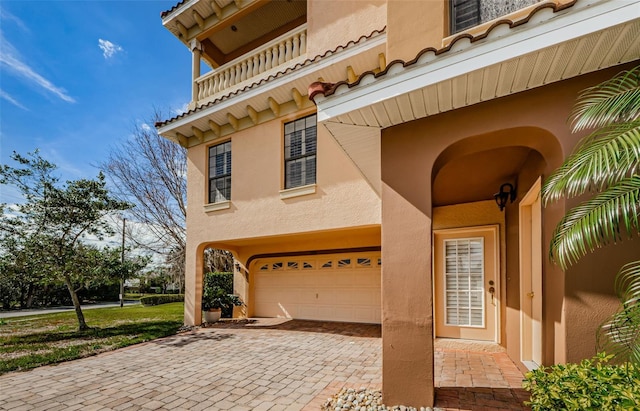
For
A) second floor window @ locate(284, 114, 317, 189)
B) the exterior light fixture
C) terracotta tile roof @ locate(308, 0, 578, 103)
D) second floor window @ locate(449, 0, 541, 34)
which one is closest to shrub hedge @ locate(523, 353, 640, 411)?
terracotta tile roof @ locate(308, 0, 578, 103)

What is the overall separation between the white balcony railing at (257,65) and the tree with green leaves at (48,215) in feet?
16.1

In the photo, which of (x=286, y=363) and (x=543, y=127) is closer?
(x=543, y=127)

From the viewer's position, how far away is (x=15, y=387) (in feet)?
17.4

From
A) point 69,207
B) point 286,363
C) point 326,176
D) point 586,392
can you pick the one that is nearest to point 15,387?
point 286,363

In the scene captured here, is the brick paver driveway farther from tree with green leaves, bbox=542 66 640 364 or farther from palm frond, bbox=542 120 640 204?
palm frond, bbox=542 120 640 204

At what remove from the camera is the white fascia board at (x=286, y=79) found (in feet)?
24.1

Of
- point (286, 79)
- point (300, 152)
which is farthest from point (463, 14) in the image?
point (300, 152)

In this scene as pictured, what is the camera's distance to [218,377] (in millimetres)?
5547

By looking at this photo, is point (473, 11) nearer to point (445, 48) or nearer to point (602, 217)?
point (445, 48)

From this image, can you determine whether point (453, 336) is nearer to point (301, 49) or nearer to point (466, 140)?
point (466, 140)

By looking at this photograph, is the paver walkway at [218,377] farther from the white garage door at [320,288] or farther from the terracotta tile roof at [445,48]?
the terracotta tile roof at [445,48]

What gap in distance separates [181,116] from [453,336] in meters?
10.4

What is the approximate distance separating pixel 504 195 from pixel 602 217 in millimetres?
4453

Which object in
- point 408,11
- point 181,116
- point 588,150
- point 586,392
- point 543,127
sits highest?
point 181,116
